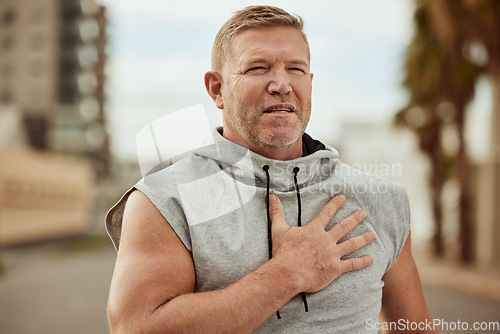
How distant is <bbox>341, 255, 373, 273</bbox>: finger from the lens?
1.42 metres

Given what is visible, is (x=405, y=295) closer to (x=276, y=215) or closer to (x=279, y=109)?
(x=276, y=215)

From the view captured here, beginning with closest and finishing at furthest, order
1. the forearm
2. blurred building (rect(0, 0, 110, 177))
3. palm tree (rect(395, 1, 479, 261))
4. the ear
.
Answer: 1. the forearm
2. the ear
3. palm tree (rect(395, 1, 479, 261))
4. blurred building (rect(0, 0, 110, 177))

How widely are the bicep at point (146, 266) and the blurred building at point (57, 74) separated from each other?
3800 centimetres

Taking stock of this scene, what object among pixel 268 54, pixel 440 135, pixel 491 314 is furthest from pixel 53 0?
pixel 268 54

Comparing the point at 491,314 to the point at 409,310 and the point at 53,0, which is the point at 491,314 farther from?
the point at 53,0

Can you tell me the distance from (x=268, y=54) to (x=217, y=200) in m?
0.44

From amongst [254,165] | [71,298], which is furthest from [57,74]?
[254,165]

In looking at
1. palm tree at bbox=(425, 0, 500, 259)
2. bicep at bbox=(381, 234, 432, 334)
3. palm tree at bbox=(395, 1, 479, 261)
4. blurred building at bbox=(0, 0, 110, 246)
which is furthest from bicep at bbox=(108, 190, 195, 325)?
blurred building at bbox=(0, 0, 110, 246)

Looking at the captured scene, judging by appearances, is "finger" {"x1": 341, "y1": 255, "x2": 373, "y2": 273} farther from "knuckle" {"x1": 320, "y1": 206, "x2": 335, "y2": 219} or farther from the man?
"knuckle" {"x1": 320, "y1": 206, "x2": 335, "y2": 219}

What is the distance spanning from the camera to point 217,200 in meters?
1.45

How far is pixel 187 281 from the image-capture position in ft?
4.22

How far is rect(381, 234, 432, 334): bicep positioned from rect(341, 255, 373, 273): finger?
0.20 meters

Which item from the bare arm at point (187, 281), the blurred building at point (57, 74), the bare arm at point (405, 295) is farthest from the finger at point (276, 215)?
the blurred building at point (57, 74)

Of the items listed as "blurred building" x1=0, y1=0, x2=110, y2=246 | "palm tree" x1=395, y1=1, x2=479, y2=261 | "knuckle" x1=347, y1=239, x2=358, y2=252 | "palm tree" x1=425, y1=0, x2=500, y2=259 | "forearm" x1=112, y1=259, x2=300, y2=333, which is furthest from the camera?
"blurred building" x1=0, y1=0, x2=110, y2=246
